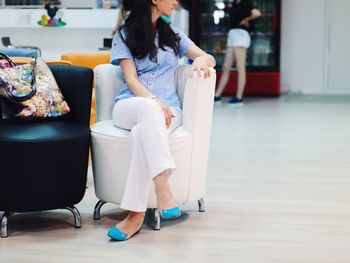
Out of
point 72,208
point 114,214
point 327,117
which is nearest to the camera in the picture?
point 72,208

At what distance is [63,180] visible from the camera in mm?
3473

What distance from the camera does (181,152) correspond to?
3.60 meters

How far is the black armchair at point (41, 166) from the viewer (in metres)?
3.36

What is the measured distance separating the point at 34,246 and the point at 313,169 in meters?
2.39

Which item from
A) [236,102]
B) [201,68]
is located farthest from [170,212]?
[236,102]

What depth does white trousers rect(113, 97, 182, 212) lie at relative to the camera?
3.32 metres

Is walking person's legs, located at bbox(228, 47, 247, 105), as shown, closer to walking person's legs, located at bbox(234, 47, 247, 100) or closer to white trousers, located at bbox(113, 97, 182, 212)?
walking person's legs, located at bbox(234, 47, 247, 100)

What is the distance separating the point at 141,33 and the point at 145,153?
70 cm

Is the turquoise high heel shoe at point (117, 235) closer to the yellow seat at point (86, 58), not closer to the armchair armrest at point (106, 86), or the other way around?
the armchair armrest at point (106, 86)

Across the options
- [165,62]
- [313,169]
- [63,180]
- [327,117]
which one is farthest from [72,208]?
[327,117]

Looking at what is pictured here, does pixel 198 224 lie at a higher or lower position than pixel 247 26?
lower

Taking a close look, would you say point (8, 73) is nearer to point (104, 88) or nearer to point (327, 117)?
point (104, 88)

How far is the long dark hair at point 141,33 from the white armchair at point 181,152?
0.25 meters

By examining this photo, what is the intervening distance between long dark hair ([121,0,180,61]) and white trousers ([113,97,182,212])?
1.14ft
